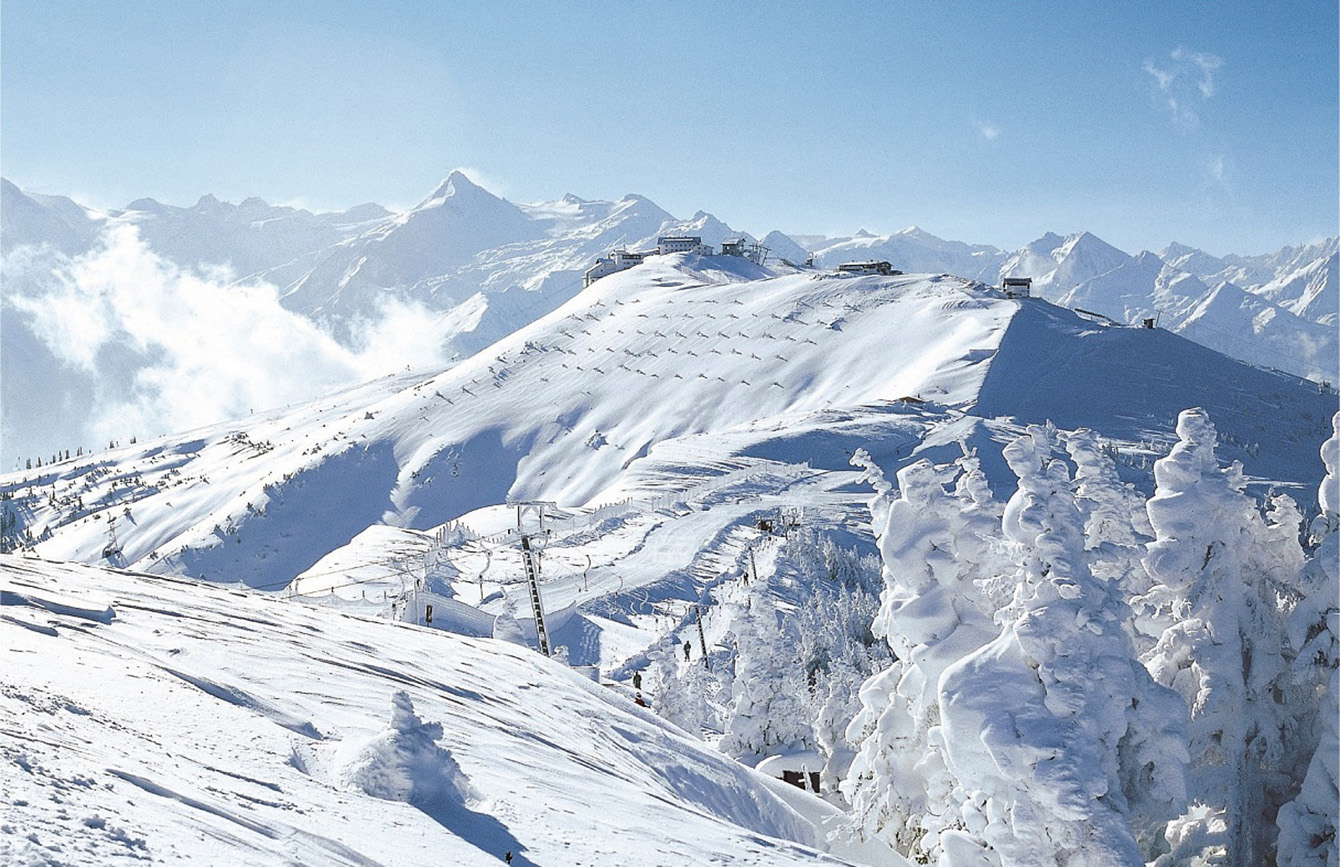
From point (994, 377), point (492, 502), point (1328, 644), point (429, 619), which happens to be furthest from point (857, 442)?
point (1328, 644)

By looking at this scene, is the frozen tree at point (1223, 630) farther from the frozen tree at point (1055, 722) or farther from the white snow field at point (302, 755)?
the white snow field at point (302, 755)

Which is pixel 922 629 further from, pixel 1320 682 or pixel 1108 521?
pixel 1320 682

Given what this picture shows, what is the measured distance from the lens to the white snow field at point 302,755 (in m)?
7.77

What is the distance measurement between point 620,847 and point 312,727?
12.1 feet

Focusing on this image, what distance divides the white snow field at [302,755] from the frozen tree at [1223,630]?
330 inches

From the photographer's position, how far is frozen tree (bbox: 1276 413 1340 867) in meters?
18.0

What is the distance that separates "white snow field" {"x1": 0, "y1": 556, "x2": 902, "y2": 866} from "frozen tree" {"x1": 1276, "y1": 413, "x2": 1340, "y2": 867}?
869 centimetres

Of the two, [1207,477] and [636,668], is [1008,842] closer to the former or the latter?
[1207,477]

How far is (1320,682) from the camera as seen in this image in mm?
19578

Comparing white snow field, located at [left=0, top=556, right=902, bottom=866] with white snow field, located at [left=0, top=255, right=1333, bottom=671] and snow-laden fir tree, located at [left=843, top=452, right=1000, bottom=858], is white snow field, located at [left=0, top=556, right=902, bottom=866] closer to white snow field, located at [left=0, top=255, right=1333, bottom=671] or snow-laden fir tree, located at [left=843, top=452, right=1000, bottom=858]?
snow-laden fir tree, located at [left=843, top=452, right=1000, bottom=858]

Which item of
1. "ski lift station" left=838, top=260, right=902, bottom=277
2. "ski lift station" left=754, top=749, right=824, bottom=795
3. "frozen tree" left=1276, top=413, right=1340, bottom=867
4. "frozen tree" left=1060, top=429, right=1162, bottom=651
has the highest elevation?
"ski lift station" left=838, top=260, right=902, bottom=277

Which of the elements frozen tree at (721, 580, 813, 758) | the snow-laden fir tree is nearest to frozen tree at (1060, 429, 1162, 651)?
the snow-laden fir tree

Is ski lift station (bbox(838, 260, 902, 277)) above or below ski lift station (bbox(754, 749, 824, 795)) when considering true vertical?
above

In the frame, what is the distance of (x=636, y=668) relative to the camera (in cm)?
5909
